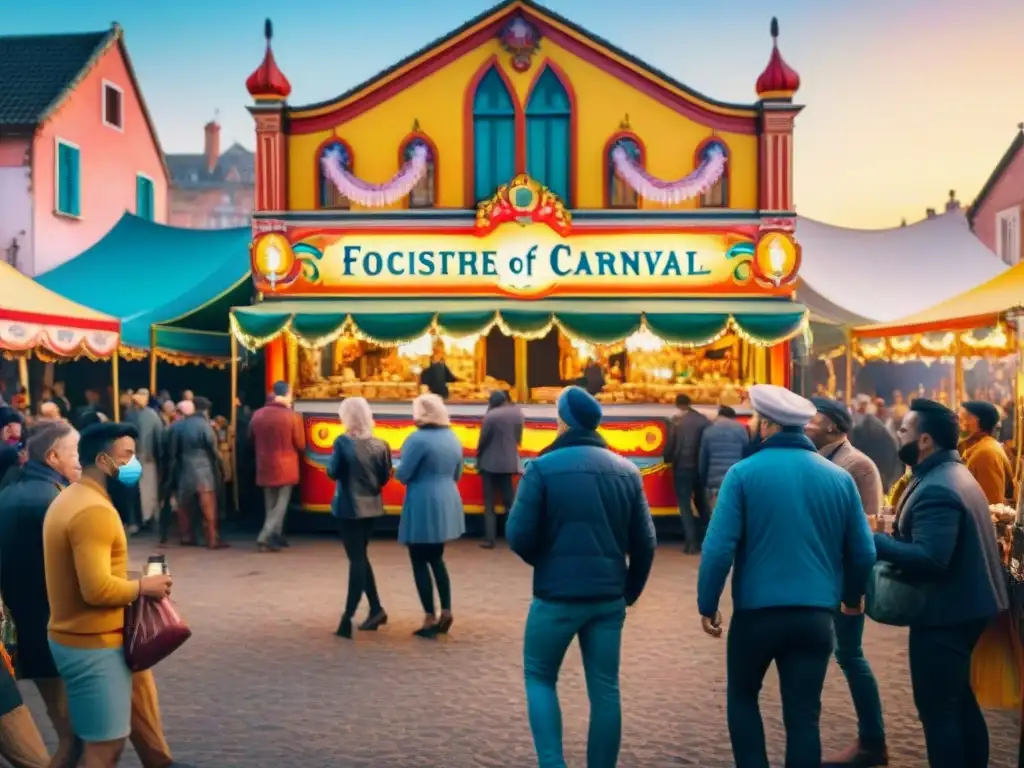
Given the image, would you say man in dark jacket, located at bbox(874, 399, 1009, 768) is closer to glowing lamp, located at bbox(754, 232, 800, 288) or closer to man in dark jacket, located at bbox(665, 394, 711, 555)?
man in dark jacket, located at bbox(665, 394, 711, 555)

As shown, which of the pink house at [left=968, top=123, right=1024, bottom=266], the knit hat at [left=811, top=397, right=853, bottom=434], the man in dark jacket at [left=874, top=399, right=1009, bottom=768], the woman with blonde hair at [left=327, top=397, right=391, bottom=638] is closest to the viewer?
the man in dark jacket at [left=874, top=399, right=1009, bottom=768]

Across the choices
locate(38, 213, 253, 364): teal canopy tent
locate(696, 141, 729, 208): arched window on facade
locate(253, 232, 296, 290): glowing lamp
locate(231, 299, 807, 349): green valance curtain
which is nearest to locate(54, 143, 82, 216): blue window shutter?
locate(38, 213, 253, 364): teal canopy tent

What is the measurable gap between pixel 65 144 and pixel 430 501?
1774 cm

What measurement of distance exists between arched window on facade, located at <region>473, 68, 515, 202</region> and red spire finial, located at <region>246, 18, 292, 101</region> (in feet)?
8.52

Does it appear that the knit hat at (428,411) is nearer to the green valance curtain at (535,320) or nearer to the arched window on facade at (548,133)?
the green valance curtain at (535,320)

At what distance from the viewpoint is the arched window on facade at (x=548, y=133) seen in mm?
15250

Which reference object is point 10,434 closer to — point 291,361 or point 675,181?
point 291,361

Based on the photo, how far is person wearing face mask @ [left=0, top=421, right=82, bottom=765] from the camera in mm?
5230

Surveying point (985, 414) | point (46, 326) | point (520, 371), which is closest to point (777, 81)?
point (520, 371)

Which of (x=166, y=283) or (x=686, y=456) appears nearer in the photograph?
(x=686, y=456)

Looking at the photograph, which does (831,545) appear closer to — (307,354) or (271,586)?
(271,586)

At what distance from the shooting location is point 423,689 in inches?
283

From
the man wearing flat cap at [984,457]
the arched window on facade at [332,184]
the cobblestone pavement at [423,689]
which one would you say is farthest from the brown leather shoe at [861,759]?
the arched window on facade at [332,184]

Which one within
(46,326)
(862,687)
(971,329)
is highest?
(46,326)
